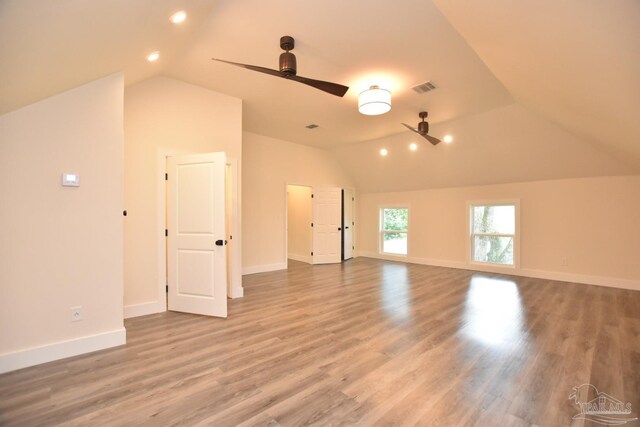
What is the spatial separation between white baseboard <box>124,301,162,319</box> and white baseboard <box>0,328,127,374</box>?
2.46 feet

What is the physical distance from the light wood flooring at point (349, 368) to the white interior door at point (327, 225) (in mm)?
3413

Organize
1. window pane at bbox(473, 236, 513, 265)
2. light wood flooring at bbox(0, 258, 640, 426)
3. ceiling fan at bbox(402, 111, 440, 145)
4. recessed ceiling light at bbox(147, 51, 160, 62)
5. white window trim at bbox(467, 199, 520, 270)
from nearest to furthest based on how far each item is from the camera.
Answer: light wood flooring at bbox(0, 258, 640, 426)
recessed ceiling light at bbox(147, 51, 160, 62)
ceiling fan at bbox(402, 111, 440, 145)
white window trim at bbox(467, 199, 520, 270)
window pane at bbox(473, 236, 513, 265)

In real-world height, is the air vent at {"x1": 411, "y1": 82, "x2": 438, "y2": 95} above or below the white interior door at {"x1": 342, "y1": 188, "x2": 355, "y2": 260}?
above

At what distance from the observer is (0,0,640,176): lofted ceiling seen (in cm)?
161

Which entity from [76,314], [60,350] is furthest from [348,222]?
[60,350]

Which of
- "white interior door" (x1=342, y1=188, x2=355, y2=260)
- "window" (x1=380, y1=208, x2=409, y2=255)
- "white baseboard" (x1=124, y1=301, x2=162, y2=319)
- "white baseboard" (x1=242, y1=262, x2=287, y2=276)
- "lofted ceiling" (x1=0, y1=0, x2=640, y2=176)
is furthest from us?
"white interior door" (x1=342, y1=188, x2=355, y2=260)

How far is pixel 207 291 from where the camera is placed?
139 inches

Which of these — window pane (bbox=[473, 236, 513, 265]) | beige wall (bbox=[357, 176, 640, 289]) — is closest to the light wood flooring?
beige wall (bbox=[357, 176, 640, 289])

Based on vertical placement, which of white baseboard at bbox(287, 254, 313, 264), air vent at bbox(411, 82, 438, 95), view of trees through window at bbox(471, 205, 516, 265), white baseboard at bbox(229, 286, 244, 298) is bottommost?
white baseboard at bbox(287, 254, 313, 264)

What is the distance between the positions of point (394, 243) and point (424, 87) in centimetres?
→ 503

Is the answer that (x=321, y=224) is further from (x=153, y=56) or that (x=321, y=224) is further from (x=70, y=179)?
(x=70, y=179)

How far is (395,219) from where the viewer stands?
8.05 m

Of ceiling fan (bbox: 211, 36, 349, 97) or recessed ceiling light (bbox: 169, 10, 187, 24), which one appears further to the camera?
ceiling fan (bbox: 211, 36, 349, 97)

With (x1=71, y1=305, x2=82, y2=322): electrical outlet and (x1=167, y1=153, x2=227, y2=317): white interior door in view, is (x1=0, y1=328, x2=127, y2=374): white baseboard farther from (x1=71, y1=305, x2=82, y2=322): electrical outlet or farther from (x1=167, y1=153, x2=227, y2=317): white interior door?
(x1=167, y1=153, x2=227, y2=317): white interior door
